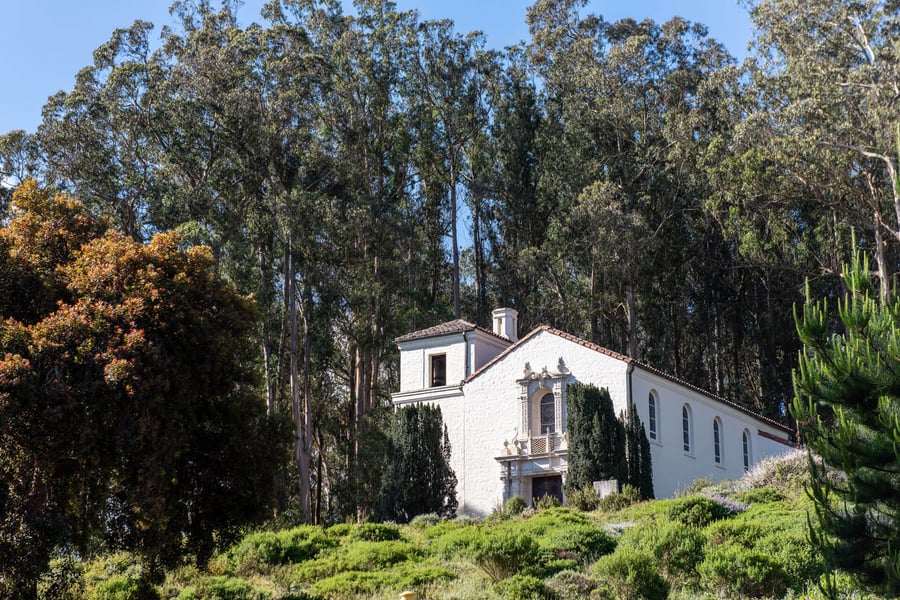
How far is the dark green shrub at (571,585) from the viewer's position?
16.4 meters

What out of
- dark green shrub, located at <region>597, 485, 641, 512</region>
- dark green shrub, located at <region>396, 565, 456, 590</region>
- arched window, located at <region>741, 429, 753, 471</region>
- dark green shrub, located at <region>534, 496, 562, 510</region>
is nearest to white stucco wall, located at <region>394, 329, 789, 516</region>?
Answer: arched window, located at <region>741, 429, 753, 471</region>

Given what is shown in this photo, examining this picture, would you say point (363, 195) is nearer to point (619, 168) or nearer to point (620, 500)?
point (619, 168)

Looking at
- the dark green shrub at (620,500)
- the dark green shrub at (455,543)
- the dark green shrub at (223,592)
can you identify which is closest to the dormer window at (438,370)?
the dark green shrub at (620,500)

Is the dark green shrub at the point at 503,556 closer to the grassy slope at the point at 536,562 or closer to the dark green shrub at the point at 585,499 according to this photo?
the grassy slope at the point at 536,562

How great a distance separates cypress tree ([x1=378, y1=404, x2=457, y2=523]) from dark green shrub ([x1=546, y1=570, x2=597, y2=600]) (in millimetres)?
18583

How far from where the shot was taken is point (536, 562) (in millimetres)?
18938

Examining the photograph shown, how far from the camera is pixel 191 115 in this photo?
139ft

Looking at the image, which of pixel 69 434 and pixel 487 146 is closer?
pixel 69 434

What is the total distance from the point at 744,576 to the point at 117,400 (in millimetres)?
10339

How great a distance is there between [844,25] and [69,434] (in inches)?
1404

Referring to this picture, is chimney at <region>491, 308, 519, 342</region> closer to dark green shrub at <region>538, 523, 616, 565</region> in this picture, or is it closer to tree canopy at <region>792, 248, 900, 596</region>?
dark green shrub at <region>538, 523, 616, 565</region>

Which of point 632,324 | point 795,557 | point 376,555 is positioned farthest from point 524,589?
point 632,324

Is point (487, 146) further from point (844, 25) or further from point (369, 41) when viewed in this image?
point (844, 25)

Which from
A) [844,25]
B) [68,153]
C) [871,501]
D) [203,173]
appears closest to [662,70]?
[844,25]
